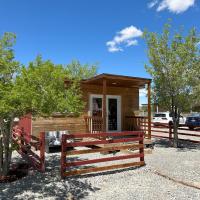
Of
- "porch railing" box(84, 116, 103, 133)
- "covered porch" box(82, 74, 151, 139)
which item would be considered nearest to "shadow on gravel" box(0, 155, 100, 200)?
"porch railing" box(84, 116, 103, 133)

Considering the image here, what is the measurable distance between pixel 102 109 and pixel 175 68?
3980 millimetres

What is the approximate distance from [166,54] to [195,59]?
1.35m

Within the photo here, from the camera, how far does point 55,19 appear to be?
49.5 ft

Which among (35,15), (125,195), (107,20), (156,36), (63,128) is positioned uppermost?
(107,20)

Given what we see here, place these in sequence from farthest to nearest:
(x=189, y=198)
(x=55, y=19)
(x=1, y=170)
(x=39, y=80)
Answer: (x=55, y=19) < (x=1, y=170) < (x=39, y=80) < (x=189, y=198)

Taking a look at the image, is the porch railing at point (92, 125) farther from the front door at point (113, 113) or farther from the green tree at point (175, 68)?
the green tree at point (175, 68)

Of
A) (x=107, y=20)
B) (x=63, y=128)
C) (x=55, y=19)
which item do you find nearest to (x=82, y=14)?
(x=55, y=19)

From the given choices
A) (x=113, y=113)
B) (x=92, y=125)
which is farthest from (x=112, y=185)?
(x=113, y=113)

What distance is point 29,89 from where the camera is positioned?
5.12 m

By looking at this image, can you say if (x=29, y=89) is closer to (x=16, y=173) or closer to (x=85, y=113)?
(x=16, y=173)

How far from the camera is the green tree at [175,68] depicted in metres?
Result: 10.7

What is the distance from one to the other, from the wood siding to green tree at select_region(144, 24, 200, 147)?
234 centimetres

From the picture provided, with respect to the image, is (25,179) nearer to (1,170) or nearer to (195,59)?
(1,170)

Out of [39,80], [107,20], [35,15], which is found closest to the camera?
[39,80]
